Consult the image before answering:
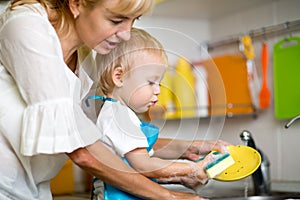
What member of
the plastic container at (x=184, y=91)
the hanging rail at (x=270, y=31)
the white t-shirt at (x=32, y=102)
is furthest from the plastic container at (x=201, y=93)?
the white t-shirt at (x=32, y=102)

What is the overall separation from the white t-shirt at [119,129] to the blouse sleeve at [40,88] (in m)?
0.09

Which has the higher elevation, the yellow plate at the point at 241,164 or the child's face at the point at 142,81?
the child's face at the point at 142,81

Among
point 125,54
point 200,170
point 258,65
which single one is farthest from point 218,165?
point 258,65

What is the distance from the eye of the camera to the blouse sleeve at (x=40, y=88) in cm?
92

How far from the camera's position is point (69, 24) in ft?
3.46

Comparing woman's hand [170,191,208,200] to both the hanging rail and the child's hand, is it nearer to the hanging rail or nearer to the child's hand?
the child's hand

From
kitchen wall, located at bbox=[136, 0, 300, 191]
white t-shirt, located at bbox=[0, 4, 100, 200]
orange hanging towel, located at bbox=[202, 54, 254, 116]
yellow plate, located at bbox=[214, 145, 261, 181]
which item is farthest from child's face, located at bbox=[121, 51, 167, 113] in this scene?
orange hanging towel, located at bbox=[202, 54, 254, 116]

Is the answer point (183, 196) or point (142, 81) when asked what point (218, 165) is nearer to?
point (183, 196)

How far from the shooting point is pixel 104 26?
39.0 inches

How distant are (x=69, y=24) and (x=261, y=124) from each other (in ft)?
3.21

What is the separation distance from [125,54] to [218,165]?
308mm

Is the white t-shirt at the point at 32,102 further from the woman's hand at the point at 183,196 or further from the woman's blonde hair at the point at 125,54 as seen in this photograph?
the woman's hand at the point at 183,196

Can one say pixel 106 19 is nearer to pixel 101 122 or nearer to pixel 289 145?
pixel 101 122

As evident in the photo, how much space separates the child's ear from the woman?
0.05m
